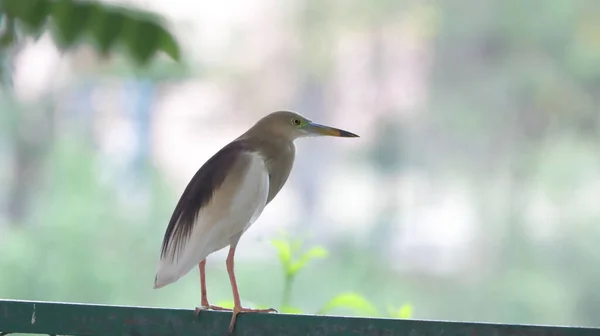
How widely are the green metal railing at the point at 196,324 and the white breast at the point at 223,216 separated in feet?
0.43

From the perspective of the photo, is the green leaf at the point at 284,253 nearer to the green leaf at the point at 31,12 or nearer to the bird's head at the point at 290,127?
the bird's head at the point at 290,127

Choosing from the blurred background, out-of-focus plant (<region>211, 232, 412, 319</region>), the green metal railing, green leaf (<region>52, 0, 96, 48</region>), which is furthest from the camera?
the blurred background

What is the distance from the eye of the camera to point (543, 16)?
2367 mm

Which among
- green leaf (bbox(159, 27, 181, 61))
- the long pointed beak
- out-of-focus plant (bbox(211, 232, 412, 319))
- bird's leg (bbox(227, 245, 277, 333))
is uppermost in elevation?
green leaf (bbox(159, 27, 181, 61))

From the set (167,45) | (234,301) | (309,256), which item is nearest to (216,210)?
(234,301)

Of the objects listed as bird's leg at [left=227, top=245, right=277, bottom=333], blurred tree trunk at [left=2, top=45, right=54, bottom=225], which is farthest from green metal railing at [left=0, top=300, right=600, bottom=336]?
blurred tree trunk at [left=2, top=45, right=54, bottom=225]

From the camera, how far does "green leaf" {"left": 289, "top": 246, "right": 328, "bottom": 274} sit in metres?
0.98

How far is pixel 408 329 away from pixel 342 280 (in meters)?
1.70

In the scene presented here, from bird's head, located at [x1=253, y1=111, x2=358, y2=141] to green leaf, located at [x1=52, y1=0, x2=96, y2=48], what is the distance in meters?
0.39

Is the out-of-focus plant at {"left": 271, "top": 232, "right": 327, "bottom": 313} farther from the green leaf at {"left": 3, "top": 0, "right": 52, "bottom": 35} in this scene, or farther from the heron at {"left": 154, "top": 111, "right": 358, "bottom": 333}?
the green leaf at {"left": 3, "top": 0, "right": 52, "bottom": 35}

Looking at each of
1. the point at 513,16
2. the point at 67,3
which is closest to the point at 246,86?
the point at 513,16

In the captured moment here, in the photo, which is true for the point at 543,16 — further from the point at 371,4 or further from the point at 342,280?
the point at 342,280

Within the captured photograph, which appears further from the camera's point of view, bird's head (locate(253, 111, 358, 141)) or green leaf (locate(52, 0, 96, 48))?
green leaf (locate(52, 0, 96, 48))

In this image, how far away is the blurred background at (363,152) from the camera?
221 cm
